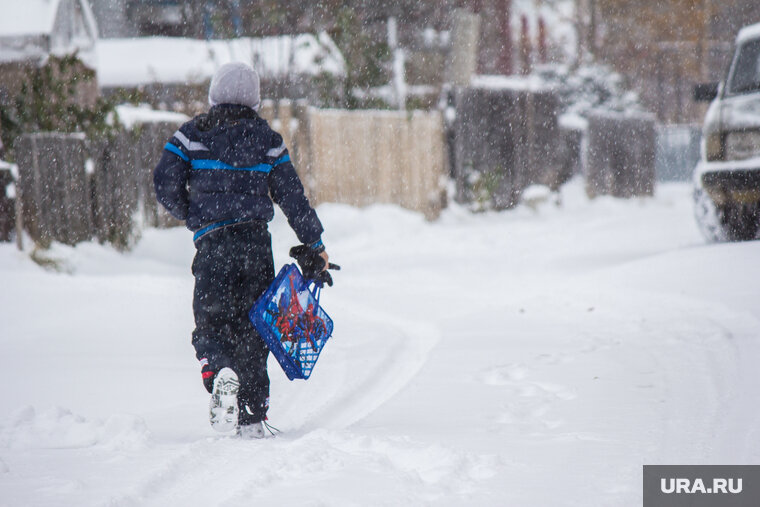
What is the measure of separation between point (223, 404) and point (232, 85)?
127 cm

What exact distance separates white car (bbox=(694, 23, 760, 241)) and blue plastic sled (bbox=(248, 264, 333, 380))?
521 centimetres

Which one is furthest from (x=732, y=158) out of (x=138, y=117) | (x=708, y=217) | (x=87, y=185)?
(x=138, y=117)

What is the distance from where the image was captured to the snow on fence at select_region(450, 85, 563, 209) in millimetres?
16719

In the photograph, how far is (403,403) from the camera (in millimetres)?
4094

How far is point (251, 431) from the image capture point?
3664 millimetres

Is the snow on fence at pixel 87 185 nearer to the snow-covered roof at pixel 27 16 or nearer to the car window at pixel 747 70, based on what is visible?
the car window at pixel 747 70

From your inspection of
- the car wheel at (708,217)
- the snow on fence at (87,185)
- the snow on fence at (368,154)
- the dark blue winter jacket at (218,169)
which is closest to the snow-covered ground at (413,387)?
the snow on fence at (87,185)

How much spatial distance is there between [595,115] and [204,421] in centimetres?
1895

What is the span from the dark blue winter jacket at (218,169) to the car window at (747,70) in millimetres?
6098

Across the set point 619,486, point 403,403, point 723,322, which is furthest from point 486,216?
point 619,486

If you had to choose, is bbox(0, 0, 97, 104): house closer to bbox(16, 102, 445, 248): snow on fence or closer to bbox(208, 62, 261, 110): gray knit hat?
bbox(16, 102, 445, 248): snow on fence

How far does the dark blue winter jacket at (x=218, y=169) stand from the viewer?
364 cm

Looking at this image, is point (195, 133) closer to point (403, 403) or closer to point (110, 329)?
point (403, 403)

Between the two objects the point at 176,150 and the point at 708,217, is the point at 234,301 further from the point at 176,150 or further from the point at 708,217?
the point at 708,217
